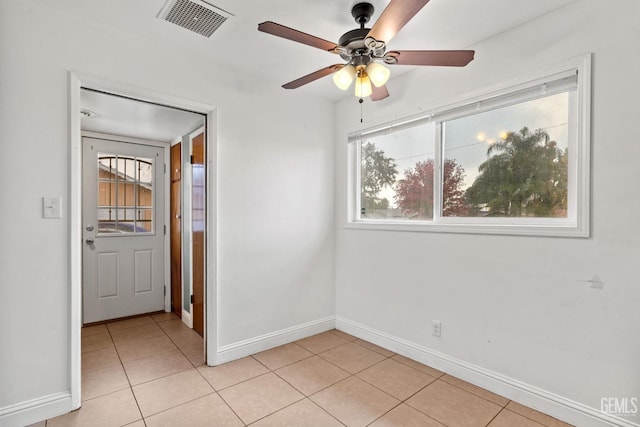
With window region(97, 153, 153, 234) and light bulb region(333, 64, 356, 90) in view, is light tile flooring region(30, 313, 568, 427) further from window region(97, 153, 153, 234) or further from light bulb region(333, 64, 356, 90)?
light bulb region(333, 64, 356, 90)

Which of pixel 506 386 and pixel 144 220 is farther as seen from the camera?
pixel 144 220

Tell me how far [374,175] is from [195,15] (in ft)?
6.69

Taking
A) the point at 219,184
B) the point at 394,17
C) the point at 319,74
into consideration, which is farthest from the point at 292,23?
the point at 219,184

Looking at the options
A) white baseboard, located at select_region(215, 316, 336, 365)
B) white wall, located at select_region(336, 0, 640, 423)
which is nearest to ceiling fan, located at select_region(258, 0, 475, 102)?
white wall, located at select_region(336, 0, 640, 423)

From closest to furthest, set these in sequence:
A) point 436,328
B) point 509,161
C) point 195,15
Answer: point 195,15
point 509,161
point 436,328

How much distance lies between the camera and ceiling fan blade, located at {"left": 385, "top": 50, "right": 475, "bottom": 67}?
1721 millimetres

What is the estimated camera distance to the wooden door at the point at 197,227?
3170 mm

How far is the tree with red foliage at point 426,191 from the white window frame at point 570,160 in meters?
0.06

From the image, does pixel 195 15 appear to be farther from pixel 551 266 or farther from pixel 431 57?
pixel 551 266

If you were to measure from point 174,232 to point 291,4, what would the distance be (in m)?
3.08

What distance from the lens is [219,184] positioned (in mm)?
2664

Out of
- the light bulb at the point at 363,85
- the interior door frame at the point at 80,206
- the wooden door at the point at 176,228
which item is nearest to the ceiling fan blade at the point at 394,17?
the light bulb at the point at 363,85

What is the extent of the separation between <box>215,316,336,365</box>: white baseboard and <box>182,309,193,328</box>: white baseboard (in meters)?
1.06

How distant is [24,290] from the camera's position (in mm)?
1886
